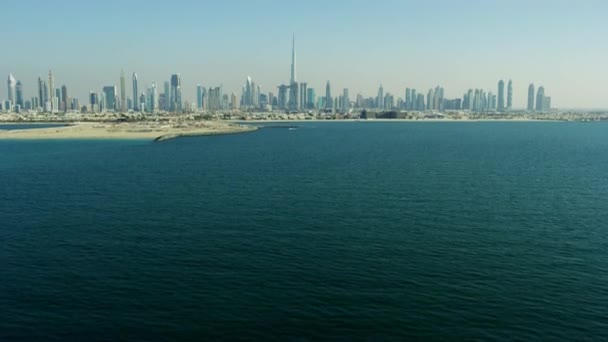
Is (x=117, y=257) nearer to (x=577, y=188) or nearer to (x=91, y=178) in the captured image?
(x=91, y=178)

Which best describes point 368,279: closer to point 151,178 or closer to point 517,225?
point 517,225

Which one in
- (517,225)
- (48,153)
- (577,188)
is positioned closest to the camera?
(517,225)

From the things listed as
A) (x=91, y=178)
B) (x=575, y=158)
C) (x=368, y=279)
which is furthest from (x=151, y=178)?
(x=575, y=158)

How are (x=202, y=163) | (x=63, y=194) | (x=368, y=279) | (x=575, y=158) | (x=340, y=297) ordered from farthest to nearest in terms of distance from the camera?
(x=575, y=158)
(x=202, y=163)
(x=63, y=194)
(x=368, y=279)
(x=340, y=297)

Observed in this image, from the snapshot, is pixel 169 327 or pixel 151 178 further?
pixel 151 178

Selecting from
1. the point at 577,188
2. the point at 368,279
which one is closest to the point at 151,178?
the point at 368,279

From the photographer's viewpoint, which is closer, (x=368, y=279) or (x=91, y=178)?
(x=368, y=279)
